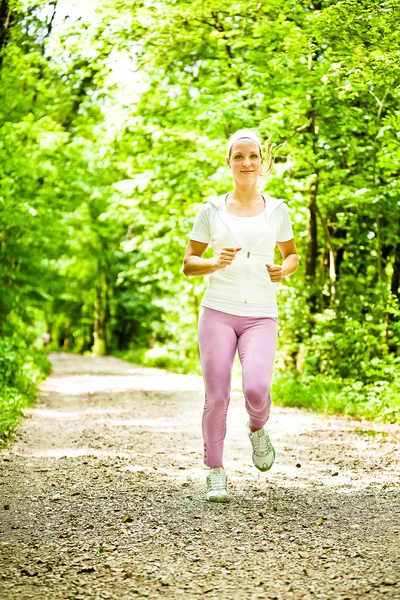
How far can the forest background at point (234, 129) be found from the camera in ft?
30.5

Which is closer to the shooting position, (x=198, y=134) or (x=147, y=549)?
(x=147, y=549)

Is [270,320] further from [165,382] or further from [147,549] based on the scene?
[165,382]

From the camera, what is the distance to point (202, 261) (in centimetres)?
473

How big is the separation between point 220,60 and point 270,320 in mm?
8689

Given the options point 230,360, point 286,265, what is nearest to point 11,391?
point 230,360

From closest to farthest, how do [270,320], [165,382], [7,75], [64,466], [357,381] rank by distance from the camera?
[270,320] → [64,466] → [357,381] → [7,75] → [165,382]

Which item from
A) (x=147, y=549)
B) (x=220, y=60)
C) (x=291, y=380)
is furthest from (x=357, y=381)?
(x=147, y=549)

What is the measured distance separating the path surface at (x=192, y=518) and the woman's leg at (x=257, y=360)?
2.06 feet

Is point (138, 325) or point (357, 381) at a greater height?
point (357, 381)

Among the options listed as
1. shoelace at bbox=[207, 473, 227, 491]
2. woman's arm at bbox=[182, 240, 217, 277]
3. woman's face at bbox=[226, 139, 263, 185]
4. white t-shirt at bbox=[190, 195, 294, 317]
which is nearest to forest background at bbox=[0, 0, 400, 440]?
woman's face at bbox=[226, 139, 263, 185]

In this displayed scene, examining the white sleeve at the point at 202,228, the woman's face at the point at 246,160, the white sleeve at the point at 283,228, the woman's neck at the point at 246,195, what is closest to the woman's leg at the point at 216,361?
the white sleeve at the point at 202,228

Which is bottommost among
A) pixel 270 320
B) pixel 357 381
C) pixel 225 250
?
pixel 357 381

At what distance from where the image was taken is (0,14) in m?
9.77

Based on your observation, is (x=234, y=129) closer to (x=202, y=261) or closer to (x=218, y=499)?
(x=202, y=261)
